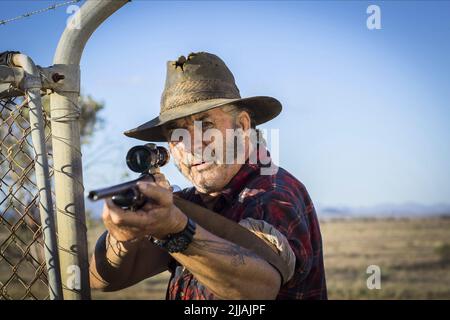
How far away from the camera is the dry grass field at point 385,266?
1706 centimetres

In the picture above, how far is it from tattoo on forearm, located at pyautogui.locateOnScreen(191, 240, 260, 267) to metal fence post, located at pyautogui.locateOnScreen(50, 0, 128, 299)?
0.72 meters

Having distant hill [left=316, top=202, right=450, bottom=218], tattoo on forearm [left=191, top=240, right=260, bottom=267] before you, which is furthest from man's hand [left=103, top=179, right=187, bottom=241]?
distant hill [left=316, top=202, right=450, bottom=218]

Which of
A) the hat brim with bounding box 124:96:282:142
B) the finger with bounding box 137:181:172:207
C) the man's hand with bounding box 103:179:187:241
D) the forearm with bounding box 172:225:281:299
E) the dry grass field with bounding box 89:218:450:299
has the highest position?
the hat brim with bounding box 124:96:282:142

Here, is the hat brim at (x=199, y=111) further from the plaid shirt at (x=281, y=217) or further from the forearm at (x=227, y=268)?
the forearm at (x=227, y=268)

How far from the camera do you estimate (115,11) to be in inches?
114

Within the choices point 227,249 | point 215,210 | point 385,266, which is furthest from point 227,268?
point 385,266

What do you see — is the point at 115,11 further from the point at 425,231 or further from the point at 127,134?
the point at 425,231

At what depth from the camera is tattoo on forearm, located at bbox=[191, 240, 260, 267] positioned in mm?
2482

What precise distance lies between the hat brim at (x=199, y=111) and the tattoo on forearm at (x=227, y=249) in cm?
103

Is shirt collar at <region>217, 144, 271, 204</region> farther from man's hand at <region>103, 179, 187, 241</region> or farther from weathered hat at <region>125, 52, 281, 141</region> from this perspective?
man's hand at <region>103, 179, 187, 241</region>

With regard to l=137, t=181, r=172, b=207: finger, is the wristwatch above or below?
below

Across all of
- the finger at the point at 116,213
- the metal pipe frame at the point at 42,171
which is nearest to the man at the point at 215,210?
the finger at the point at 116,213
